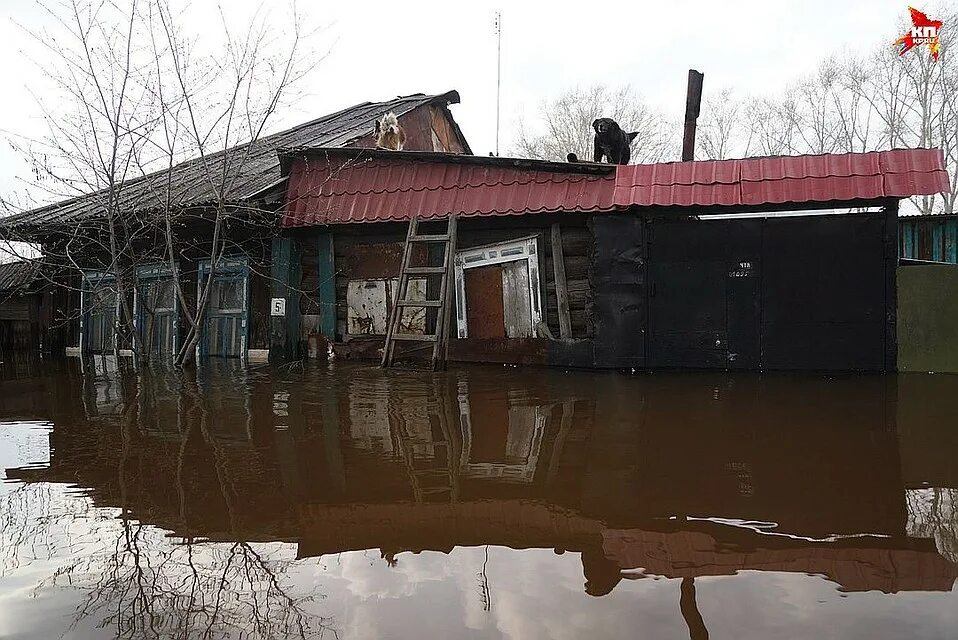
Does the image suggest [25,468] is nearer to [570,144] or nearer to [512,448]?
[512,448]

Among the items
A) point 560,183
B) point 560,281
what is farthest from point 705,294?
point 560,183

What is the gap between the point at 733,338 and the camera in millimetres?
7672

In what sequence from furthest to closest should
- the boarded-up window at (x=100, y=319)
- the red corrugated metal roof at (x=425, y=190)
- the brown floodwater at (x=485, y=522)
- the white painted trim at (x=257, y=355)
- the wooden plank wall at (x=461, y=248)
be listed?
the boarded-up window at (x=100, y=319), the white painted trim at (x=257, y=355), the wooden plank wall at (x=461, y=248), the red corrugated metal roof at (x=425, y=190), the brown floodwater at (x=485, y=522)

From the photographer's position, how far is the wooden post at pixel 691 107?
11188 mm

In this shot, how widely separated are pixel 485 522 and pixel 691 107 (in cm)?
1027

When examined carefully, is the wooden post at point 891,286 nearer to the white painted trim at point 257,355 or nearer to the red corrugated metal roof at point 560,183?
the red corrugated metal roof at point 560,183

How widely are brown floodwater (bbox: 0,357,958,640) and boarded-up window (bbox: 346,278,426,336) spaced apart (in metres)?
4.24

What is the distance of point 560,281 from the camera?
335 inches

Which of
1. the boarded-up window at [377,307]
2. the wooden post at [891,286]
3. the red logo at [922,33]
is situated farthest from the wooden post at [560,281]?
the red logo at [922,33]

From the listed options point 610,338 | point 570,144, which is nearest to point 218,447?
point 610,338

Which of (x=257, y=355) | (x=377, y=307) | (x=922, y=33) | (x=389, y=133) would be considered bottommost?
(x=257, y=355)

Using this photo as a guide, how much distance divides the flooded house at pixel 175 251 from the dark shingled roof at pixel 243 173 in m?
0.04

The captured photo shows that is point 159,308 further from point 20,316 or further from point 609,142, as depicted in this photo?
point 609,142

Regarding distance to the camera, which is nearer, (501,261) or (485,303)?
(501,261)
